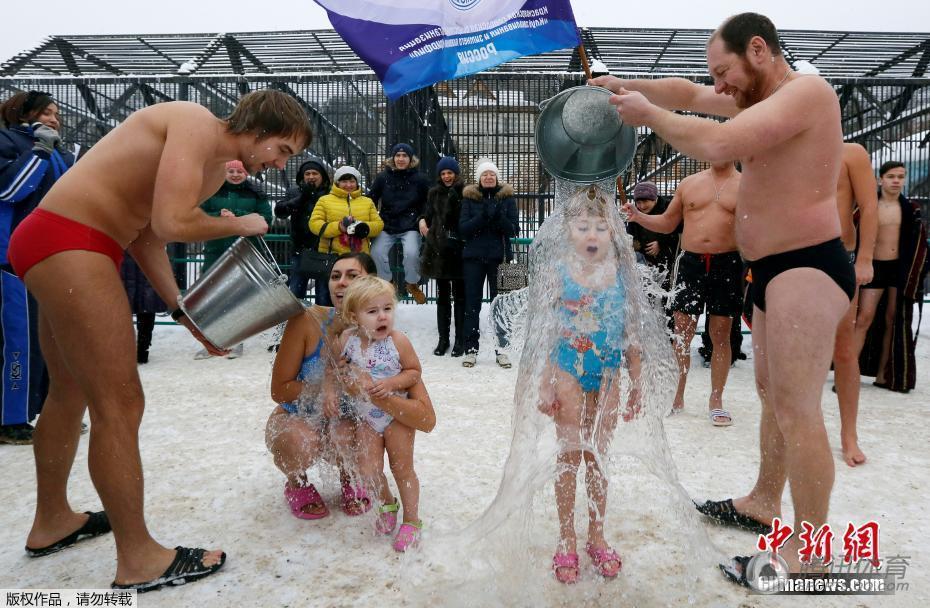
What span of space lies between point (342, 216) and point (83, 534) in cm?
422

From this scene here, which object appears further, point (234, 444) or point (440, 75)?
point (234, 444)

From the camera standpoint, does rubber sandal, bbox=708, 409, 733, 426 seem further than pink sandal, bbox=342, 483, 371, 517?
Yes

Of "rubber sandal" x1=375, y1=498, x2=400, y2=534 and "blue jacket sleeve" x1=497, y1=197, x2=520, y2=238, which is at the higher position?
"blue jacket sleeve" x1=497, y1=197, x2=520, y2=238

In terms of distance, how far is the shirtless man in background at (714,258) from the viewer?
4105mm

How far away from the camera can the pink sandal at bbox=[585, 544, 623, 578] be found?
2154 millimetres

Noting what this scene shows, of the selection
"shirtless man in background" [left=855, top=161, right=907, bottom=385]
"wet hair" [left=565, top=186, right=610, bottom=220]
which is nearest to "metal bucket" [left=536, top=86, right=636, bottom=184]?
"wet hair" [left=565, top=186, right=610, bottom=220]

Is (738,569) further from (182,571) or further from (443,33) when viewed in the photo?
(443,33)

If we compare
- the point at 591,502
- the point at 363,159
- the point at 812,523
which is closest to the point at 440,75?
the point at 591,502

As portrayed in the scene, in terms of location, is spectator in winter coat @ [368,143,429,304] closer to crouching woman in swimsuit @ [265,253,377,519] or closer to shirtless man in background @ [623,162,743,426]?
shirtless man in background @ [623,162,743,426]

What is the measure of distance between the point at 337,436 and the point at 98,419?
883 millimetres

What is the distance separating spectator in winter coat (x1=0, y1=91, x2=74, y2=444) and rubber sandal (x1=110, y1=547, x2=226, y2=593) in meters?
2.10

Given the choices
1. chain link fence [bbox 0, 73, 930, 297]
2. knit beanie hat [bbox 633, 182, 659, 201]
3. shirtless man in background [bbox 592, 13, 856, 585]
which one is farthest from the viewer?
chain link fence [bbox 0, 73, 930, 297]

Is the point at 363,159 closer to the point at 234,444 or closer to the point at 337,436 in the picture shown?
the point at 234,444

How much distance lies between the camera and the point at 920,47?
1062 cm
